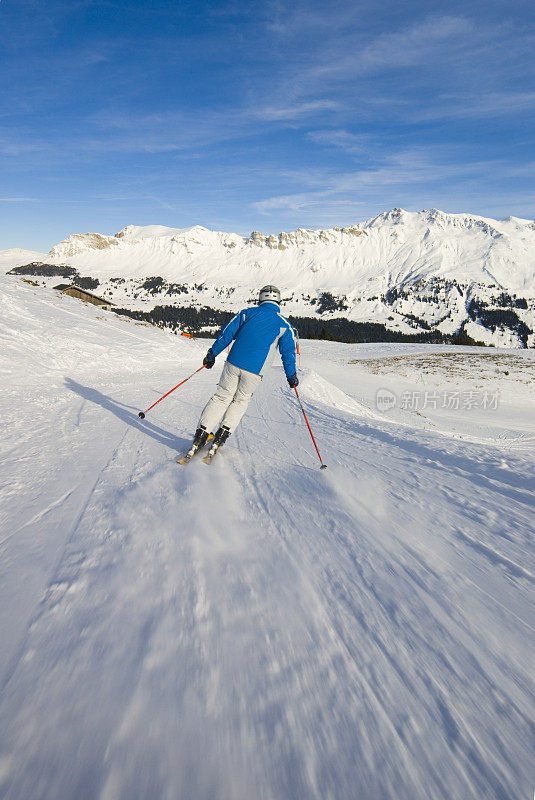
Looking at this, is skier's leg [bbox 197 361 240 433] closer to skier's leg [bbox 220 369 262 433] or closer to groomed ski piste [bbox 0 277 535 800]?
skier's leg [bbox 220 369 262 433]

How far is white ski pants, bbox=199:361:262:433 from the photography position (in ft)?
16.4

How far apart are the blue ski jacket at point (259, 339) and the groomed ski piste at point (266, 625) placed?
1416 millimetres

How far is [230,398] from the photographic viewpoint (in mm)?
5133

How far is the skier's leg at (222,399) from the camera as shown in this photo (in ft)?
16.5

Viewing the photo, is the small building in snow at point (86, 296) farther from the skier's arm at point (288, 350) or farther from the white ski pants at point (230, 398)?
the skier's arm at point (288, 350)

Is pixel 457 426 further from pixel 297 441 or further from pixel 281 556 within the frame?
pixel 281 556

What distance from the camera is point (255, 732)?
1595 mm

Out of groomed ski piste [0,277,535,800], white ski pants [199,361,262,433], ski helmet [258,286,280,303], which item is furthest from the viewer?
ski helmet [258,286,280,303]

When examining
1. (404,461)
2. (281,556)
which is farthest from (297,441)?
(281,556)

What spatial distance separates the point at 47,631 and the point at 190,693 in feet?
3.17

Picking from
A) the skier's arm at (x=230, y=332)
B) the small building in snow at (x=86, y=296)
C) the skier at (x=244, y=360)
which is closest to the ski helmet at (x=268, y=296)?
the skier at (x=244, y=360)

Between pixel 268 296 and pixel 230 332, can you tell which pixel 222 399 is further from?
pixel 268 296

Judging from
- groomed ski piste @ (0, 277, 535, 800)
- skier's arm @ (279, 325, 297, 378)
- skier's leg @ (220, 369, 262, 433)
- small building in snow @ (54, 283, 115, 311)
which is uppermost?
small building in snow @ (54, 283, 115, 311)

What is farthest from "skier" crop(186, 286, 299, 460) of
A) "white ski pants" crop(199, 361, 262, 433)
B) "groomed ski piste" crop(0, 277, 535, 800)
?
"groomed ski piste" crop(0, 277, 535, 800)
